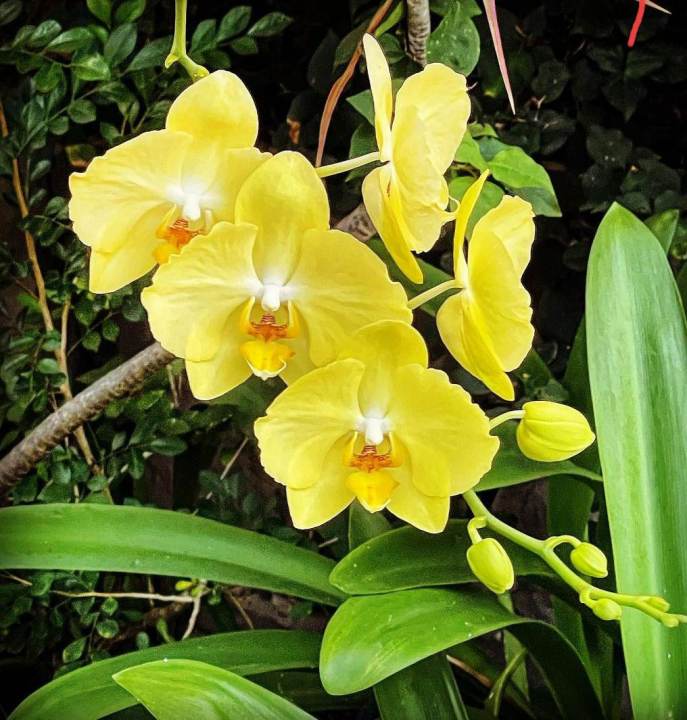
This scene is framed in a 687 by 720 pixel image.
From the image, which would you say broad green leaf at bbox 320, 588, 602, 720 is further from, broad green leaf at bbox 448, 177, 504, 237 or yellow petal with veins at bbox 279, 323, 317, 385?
broad green leaf at bbox 448, 177, 504, 237

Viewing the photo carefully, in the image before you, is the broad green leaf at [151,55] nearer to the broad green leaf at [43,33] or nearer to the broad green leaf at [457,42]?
the broad green leaf at [43,33]

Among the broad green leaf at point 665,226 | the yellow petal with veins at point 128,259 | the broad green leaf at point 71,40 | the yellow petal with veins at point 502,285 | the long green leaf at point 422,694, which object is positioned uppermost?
the broad green leaf at point 71,40

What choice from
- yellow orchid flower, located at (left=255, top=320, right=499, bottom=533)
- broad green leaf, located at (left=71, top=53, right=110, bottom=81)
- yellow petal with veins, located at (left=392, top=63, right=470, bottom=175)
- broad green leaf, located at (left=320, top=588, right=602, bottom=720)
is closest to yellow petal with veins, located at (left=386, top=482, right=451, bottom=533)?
yellow orchid flower, located at (left=255, top=320, right=499, bottom=533)

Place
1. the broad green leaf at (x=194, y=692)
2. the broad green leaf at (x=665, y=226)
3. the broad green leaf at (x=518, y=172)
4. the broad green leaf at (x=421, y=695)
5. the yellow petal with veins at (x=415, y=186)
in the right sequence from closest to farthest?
the yellow petal with veins at (x=415, y=186), the broad green leaf at (x=194, y=692), the broad green leaf at (x=421, y=695), the broad green leaf at (x=518, y=172), the broad green leaf at (x=665, y=226)

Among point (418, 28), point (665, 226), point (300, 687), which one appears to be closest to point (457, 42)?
point (418, 28)

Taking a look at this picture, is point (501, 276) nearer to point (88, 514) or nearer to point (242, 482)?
point (88, 514)

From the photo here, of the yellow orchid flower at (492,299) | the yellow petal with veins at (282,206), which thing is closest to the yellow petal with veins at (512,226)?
the yellow orchid flower at (492,299)

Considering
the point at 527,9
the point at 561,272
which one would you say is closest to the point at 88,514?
the point at 561,272
